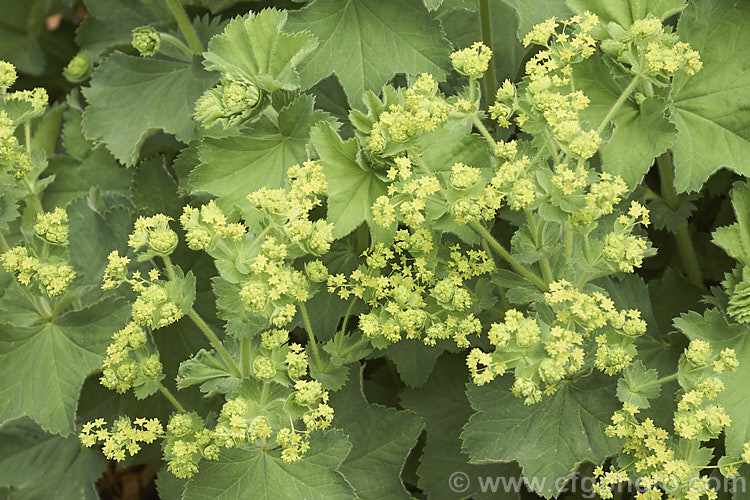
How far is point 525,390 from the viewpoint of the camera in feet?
4.49

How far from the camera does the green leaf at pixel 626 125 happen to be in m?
1.67

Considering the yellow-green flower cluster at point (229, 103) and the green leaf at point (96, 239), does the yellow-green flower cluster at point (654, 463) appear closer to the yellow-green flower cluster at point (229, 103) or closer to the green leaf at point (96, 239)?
the yellow-green flower cluster at point (229, 103)

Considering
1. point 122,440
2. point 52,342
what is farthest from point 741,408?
point 52,342

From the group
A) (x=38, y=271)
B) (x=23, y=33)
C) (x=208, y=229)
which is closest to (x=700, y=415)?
(x=208, y=229)

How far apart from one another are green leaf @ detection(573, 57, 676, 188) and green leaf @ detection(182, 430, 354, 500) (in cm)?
87

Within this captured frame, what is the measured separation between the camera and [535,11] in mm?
1856

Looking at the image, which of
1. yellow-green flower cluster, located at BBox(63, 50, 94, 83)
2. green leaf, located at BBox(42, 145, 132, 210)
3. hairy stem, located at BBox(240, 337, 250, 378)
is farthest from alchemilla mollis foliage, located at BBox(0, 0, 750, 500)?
yellow-green flower cluster, located at BBox(63, 50, 94, 83)

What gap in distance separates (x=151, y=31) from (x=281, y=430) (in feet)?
3.81

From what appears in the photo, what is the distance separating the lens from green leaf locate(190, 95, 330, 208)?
5.76 feet

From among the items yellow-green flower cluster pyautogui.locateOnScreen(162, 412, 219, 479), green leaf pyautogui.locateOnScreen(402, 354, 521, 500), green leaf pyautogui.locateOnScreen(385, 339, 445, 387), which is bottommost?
green leaf pyautogui.locateOnScreen(402, 354, 521, 500)

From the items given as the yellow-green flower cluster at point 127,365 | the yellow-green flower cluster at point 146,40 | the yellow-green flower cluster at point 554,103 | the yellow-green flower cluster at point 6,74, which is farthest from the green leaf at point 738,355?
the yellow-green flower cluster at point 6,74

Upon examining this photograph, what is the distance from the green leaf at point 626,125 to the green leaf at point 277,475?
0.87 meters

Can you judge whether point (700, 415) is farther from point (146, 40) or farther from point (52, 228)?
point (146, 40)

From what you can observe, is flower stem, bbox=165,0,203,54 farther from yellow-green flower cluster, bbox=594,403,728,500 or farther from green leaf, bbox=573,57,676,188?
yellow-green flower cluster, bbox=594,403,728,500
